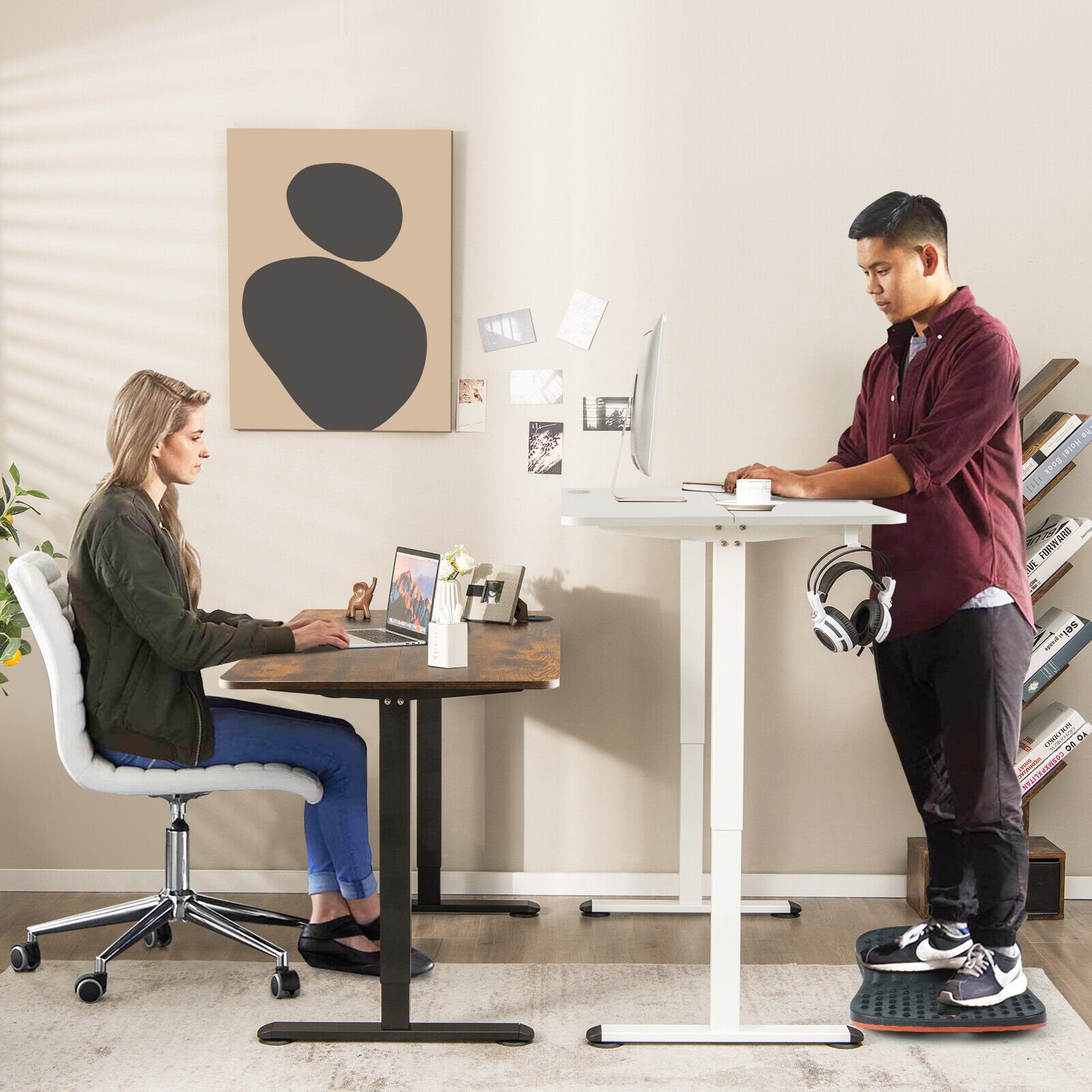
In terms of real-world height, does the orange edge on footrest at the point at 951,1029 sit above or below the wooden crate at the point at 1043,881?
below

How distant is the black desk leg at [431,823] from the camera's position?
3.13 m

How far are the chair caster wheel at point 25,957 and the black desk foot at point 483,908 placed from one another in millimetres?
929

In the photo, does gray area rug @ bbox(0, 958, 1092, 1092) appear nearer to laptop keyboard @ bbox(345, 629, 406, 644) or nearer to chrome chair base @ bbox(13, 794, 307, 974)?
chrome chair base @ bbox(13, 794, 307, 974)

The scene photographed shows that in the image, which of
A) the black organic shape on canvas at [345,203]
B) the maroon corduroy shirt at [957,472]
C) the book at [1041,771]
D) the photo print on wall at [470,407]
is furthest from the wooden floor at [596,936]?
the black organic shape on canvas at [345,203]

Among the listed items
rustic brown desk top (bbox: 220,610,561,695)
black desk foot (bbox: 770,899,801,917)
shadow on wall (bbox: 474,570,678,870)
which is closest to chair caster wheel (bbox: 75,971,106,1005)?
rustic brown desk top (bbox: 220,610,561,695)

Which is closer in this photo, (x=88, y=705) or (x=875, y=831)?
(x=88, y=705)

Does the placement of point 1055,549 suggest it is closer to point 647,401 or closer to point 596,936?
point 647,401

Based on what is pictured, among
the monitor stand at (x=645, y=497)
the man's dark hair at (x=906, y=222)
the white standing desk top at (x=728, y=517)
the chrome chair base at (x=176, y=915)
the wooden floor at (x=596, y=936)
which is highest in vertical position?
the man's dark hair at (x=906, y=222)

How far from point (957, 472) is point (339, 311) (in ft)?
5.36

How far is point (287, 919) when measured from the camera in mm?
2768

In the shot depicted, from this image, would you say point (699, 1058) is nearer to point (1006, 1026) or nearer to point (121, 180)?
point (1006, 1026)

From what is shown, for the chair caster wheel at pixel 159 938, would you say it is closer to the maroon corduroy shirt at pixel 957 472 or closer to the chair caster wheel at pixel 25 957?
the chair caster wheel at pixel 25 957

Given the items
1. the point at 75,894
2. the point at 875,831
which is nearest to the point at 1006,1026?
the point at 875,831

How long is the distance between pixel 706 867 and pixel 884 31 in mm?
2295
